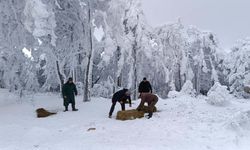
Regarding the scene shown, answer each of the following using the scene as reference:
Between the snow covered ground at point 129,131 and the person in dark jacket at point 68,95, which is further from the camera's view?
the person in dark jacket at point 68,95

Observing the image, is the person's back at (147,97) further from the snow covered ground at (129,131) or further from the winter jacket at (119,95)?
the winter jacket at (119,95)

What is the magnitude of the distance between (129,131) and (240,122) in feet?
12.0

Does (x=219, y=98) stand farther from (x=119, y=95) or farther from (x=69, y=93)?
(x=69, y=93)

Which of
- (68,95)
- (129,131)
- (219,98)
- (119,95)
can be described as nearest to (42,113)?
(68,95)

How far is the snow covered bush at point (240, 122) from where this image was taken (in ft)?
42.5

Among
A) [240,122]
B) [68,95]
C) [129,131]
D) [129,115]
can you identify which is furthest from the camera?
[68,95]

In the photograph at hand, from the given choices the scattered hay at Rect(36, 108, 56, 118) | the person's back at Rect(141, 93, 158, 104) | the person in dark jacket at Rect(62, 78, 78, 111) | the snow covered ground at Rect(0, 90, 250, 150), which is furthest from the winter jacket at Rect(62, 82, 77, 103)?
the person's back at Rect(141, 93, 158, 104)

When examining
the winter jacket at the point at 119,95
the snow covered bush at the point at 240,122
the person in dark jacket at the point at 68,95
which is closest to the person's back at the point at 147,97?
the winter jacket at the point at 119,95

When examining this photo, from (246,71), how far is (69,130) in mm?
37728

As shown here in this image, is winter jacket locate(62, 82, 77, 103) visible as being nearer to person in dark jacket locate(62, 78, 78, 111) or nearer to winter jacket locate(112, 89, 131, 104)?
person in dark jacket locate(62, 78, 78, 111)

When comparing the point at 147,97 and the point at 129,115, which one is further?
the point at 147,97

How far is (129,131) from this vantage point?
13.8m

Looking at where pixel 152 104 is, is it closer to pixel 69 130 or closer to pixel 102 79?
pixel 69 130

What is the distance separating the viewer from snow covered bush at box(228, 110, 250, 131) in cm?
1295
